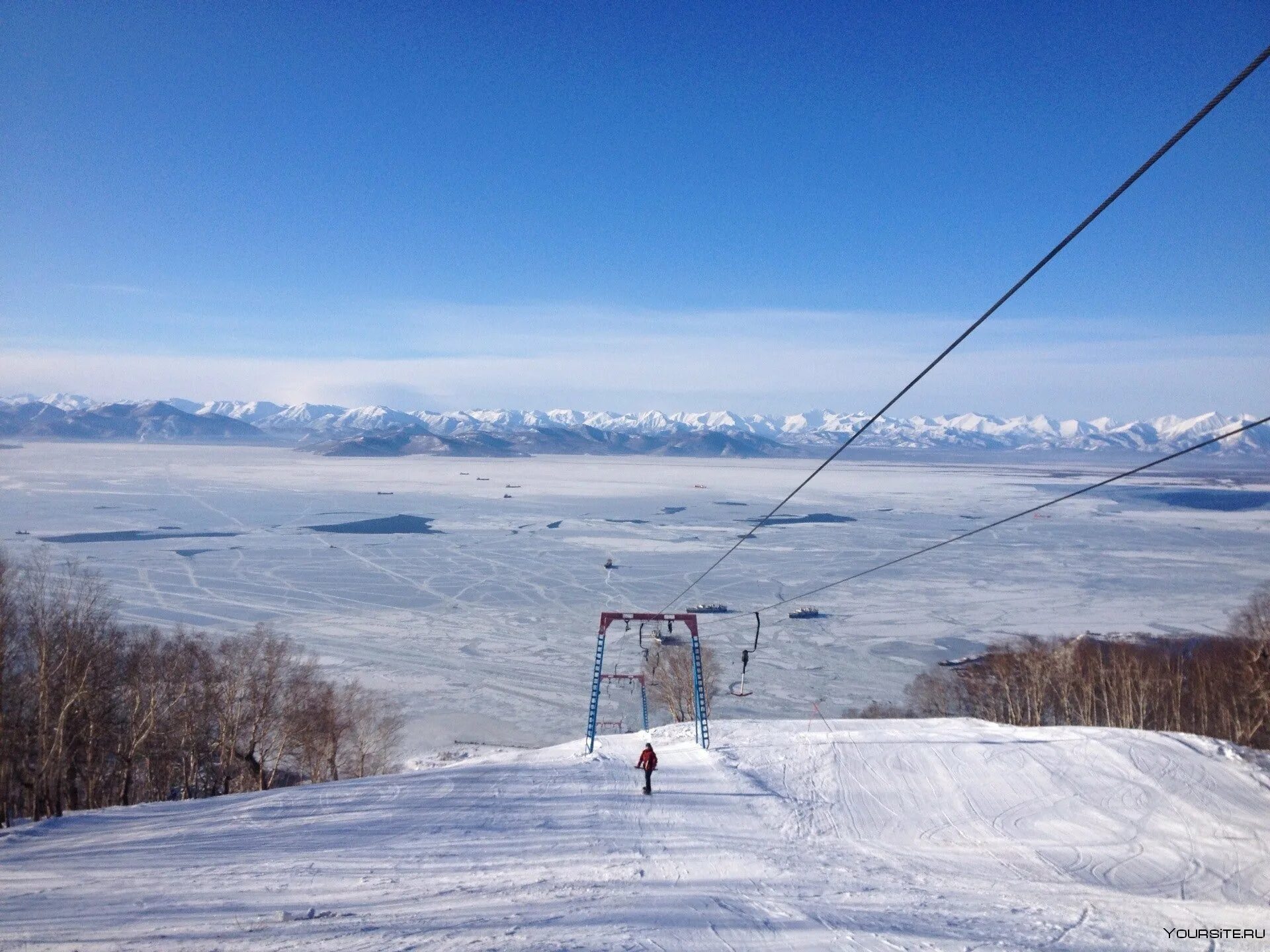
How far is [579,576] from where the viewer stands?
124 ft

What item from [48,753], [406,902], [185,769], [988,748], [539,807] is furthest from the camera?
[185,769]

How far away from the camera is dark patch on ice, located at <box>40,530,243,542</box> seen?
43.6 metres

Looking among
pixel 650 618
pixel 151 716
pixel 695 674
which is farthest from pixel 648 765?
pixel 151 716

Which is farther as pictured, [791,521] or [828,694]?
[791,521]

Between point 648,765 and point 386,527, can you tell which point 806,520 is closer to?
point 386,527

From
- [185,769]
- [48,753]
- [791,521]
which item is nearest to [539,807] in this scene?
[48,753]

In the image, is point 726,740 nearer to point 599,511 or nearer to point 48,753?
point 48,753

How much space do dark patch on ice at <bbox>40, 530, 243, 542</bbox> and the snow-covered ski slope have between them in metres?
43.2

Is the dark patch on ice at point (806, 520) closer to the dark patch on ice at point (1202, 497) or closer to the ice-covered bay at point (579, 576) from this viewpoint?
the ice-covered bay at point (579, 576)

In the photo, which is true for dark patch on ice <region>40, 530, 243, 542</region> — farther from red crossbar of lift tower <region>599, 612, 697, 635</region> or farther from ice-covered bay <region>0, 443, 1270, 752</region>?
red crossbar of lift tower <region>599, 612, 697, 635</region>

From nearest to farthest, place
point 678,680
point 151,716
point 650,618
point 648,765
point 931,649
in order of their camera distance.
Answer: point 648,765, point 151,716, point 650,618, point 678,680, point 931,649

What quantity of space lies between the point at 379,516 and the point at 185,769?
47.5 meters

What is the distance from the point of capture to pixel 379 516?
61.0 meters

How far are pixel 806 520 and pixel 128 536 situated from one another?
5086 centimetres
